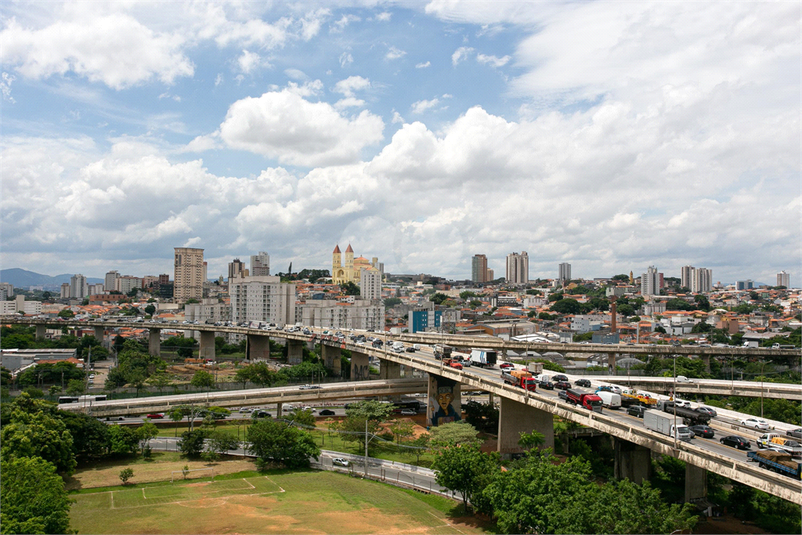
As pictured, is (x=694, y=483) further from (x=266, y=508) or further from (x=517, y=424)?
(x=266, y=508)

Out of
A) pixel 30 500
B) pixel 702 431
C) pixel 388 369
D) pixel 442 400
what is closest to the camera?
pixel 30 500

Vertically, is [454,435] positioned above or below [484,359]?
below

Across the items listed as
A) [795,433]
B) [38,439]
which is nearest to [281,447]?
[38,439]

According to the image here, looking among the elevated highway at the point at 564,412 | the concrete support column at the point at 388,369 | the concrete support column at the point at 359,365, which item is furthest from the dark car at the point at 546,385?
the concrete support column at the point at 359,365

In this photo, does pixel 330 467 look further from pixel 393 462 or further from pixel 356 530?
pixel 356 530

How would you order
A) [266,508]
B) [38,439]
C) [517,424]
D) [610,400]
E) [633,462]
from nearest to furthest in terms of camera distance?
[266,508] → [38,439] → [610,400] → [633,462] → [517,424]

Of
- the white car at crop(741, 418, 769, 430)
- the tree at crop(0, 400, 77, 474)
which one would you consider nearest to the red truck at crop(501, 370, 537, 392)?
the white car at crop(741, 418, 769, 430)

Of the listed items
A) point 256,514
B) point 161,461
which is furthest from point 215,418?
point 256,514

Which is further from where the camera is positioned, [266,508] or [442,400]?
[442,400]
